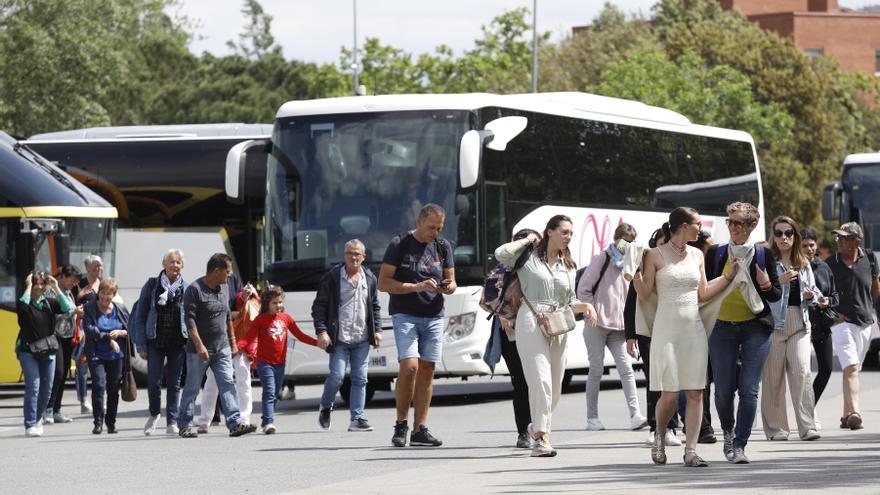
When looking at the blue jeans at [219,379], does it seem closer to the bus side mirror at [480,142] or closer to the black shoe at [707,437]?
the bus side mirror at [480,142]

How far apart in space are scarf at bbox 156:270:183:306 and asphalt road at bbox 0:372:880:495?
1209 mm

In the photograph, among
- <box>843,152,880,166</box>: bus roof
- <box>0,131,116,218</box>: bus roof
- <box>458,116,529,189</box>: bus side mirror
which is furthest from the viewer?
<box>843,152,880,166</box>: bus roof

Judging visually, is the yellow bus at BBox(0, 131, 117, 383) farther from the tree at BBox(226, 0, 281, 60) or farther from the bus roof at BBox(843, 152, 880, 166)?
the tree at BBox(226, 0, 281, 60)

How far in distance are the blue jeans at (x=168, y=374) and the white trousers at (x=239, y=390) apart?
309mm

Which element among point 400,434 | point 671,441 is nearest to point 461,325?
point 400,434

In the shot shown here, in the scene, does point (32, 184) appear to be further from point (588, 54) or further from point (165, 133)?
point (588, 54)

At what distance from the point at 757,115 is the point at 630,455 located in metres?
43.3

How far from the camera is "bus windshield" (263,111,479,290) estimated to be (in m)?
19.3

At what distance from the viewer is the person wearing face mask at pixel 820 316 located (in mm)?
15258

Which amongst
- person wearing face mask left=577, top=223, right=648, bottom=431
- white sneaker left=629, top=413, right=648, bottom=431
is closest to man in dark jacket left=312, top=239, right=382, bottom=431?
person wearing face mask left=577, top=223, right=648, bottom=431

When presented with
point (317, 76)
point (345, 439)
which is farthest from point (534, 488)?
point (317, 76)

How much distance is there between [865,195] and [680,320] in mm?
16390

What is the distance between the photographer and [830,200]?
89.6ft

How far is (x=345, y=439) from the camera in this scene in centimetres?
1519
